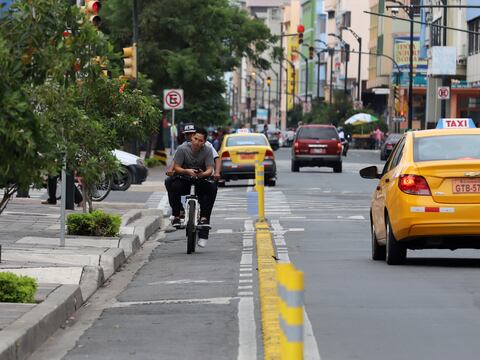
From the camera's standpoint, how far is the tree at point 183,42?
59219 mm

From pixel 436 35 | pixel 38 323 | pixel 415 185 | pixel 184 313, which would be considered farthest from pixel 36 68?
pixel 436 35

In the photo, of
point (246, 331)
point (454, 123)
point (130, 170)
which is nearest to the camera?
point (246, 331)

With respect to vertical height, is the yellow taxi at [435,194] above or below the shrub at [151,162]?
above

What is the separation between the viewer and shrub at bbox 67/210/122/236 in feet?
69.1

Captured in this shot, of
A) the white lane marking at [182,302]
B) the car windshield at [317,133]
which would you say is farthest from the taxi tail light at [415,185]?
the car windshield at [317,133]

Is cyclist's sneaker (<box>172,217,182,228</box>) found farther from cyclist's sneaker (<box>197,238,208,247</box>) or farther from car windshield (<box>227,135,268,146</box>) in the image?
car windshield (<box>227,135,268,146</box>)

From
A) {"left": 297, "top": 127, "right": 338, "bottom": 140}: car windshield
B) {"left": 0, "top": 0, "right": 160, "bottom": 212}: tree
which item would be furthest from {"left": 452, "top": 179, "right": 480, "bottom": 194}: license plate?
{"left": 297, "top": 127, "right": 338, "bottom": 140}: car windshield

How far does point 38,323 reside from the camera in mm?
11039

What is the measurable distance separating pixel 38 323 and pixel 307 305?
257 cm

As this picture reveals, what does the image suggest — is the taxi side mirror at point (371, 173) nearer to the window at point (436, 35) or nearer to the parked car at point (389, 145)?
the parked car at point (389, 145)

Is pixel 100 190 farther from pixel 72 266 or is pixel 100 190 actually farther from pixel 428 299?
pixel 428 299

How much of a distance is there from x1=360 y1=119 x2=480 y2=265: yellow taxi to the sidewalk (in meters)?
3.06

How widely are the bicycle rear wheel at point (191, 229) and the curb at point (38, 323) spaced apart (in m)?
5.77

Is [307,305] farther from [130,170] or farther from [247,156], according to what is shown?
[247,156]
